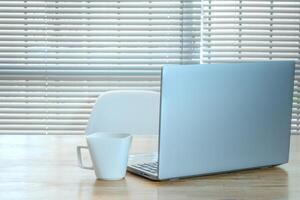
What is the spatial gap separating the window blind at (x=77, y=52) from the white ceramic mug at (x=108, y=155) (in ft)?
6.36

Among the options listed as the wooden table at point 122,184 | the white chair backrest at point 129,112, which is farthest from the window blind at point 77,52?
the wooden table at point 122,184

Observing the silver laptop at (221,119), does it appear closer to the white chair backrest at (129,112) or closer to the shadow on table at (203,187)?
A: the shadow on table at (203,187)

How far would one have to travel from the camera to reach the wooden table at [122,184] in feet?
3.84

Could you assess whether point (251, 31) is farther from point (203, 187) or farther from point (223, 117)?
point (203, 187)

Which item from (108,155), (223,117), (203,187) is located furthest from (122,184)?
(223,117)

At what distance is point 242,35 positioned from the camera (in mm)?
3223

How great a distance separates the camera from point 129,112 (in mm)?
2293

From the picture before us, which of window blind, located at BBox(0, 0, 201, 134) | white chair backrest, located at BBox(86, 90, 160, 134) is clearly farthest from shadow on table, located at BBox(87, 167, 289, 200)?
window blind, located at BBox(0, 0, 201, 134)

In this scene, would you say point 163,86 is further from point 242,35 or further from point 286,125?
point 242,35

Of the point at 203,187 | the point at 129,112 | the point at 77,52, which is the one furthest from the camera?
the point at 77,52

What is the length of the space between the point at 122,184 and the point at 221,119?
0.28 metres

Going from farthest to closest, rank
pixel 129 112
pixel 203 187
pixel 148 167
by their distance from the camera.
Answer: pixel 129 112 → pixel 148 167 → pixel 203 187

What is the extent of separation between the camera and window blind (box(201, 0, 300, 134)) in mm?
3191

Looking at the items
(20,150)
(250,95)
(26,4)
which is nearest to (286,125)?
(250,95)
